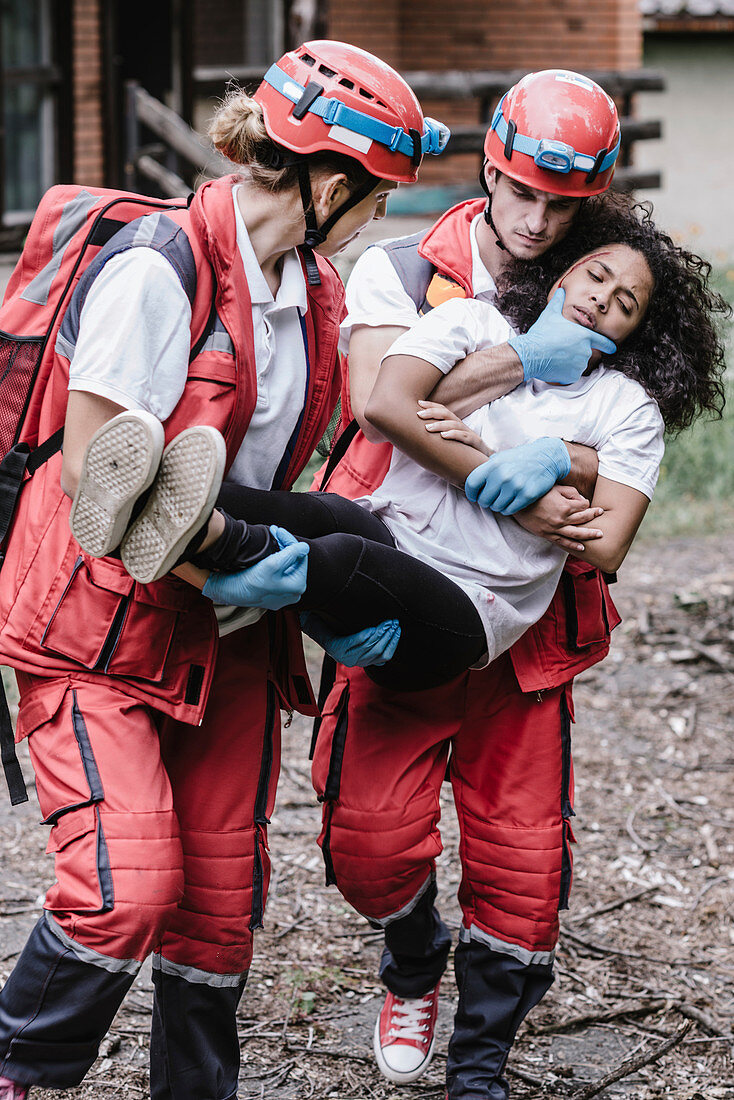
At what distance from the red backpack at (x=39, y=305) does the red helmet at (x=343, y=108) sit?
26 centimetres

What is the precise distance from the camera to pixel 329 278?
278cm

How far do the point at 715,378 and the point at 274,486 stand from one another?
1.33m

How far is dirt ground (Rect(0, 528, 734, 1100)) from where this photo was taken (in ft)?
10.7

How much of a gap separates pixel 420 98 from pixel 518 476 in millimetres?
8168

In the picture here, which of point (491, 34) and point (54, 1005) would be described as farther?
point (491, 34)

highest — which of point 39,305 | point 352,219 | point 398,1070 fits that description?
point 352,219

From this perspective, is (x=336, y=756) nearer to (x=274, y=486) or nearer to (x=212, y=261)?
(x=274, y=486)

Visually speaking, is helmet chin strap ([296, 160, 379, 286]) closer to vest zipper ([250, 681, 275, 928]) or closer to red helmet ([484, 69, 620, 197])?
red helmet ([484, 69, 620, 197])

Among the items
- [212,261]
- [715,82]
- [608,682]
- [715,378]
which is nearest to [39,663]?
[212,261]

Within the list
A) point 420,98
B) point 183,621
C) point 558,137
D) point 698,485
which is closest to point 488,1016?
point 183,621

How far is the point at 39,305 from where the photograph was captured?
8.06ft

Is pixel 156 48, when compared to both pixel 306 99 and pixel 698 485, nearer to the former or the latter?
pixel 698 485

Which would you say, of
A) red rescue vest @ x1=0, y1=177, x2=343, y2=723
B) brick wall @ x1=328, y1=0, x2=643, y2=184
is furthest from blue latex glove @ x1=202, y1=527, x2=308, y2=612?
brick wall @ x1=328, y1=0, x2=643, y2=184

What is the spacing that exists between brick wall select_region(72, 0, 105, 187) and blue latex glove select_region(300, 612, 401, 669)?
7.33 metres
